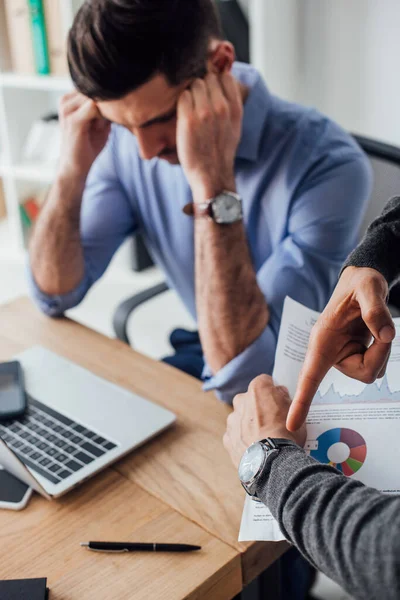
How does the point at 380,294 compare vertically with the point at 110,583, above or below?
above

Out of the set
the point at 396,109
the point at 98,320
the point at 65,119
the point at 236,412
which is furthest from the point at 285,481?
the point at 98,320

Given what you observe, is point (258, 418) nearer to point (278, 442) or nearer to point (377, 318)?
point (278, 442)

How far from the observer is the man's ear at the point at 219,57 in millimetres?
1298

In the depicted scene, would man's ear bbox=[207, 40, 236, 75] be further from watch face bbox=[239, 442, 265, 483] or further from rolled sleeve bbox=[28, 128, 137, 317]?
watch face bbox=[239, 442, 265, 483]

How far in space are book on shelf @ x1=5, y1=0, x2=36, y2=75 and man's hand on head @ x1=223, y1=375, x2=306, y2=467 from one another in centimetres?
220

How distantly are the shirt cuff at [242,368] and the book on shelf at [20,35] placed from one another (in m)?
2.01

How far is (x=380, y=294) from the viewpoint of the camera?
0.75m

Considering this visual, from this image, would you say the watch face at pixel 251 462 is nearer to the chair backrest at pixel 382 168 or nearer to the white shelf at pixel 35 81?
the chair backrest at pixel 382 168

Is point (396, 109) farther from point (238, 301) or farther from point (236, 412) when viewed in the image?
point (236, 412)

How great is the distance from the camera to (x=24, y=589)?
30.1 inches

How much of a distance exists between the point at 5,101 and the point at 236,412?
2.33 m

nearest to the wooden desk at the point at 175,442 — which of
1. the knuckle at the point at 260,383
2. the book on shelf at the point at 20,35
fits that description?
the knuckle at the point at 260,383

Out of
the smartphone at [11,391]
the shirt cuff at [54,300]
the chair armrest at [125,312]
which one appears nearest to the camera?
the smartphone at [11,391]

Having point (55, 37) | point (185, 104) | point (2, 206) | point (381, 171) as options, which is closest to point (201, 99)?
point (185, 104)
